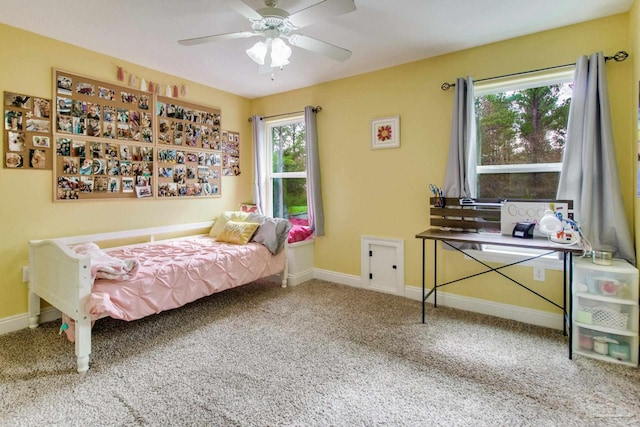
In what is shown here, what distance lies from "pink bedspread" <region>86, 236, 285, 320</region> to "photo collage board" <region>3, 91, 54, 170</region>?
0.93 m

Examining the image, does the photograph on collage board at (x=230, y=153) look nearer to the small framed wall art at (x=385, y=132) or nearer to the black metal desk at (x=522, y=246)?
the small framed wall art at (x=385, y=132)

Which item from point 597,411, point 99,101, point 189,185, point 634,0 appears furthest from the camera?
point 189,185

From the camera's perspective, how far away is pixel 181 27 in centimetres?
254

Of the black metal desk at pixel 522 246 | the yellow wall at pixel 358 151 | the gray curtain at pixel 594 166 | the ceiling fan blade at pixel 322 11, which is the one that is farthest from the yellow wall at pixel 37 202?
the gray curtain at pixel 594 166

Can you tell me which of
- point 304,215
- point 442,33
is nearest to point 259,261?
point 304,215

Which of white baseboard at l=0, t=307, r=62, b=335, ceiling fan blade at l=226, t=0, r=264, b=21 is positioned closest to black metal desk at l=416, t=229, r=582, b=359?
ceiling fan blade at l=226, t=0, r=264, b=21

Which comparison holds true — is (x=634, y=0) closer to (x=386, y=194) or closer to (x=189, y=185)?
(x=386, y=194)

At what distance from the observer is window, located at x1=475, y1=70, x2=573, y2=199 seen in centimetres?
268

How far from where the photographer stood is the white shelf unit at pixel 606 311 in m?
2.06

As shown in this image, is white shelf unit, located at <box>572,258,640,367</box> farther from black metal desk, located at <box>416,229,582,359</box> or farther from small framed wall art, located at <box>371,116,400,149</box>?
small framed wall art, located at <box>371,116,400,149</box>

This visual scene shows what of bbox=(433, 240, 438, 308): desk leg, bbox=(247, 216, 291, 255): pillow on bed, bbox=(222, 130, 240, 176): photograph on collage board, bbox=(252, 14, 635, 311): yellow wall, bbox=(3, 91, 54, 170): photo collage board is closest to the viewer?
bbox=(252, 14, 635, 311): yellow wall

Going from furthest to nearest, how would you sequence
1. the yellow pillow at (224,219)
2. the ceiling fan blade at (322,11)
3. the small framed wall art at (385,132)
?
the yellow pillow at (224,219)
the small framed wall art at (385,132)
the ceiling fan blade at (322,11)

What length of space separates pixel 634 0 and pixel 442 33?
119cm

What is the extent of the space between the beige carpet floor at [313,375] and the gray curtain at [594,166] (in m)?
0.83
